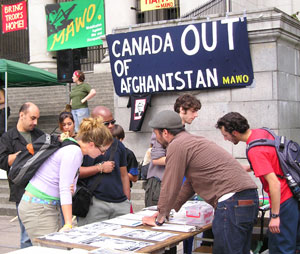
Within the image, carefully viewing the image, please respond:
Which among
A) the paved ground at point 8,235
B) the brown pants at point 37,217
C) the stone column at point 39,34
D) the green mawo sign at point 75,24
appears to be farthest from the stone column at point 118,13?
the brown pants at point 37,217

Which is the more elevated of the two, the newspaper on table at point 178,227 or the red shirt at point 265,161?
the red shirt at point 265,161

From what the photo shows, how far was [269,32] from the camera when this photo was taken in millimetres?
8438

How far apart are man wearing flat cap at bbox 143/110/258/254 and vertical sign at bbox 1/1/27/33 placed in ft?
72.8

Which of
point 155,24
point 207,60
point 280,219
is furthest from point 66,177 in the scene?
point 155,24

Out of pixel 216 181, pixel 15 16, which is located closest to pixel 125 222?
pixel 216 181

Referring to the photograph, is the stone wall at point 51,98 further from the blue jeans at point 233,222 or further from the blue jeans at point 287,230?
the blue jeans at point 233,222

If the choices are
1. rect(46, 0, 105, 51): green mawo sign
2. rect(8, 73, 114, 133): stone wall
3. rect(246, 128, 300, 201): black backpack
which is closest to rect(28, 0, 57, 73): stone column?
rect(46, 0, 105, 51): green mawo sign

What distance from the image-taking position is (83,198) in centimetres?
463

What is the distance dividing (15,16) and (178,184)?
23.0 metres

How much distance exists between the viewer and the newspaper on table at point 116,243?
3.54 metres

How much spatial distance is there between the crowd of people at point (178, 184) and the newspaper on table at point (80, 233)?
120 mm

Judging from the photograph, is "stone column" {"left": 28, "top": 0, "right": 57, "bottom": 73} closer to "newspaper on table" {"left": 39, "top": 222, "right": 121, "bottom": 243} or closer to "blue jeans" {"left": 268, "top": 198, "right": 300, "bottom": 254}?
"newspaper on table" {"left": 39, "top": 222, "right": 121, "bottom": 243}

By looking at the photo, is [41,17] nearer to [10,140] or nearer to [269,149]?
[10,140]

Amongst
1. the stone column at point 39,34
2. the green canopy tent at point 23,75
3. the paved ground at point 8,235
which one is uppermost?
the stone column at point 39,34
